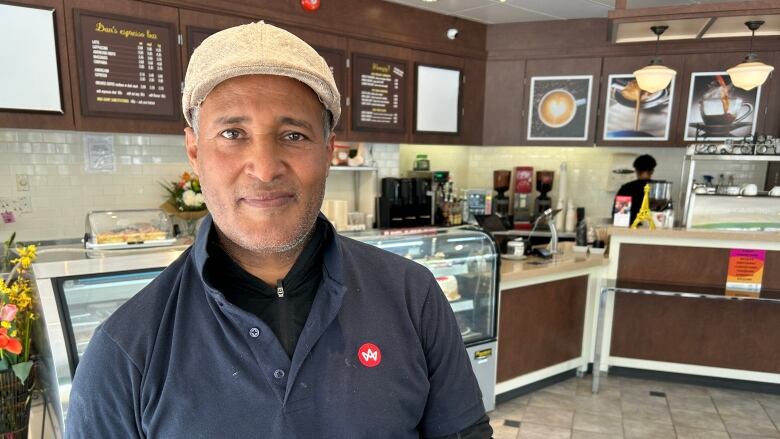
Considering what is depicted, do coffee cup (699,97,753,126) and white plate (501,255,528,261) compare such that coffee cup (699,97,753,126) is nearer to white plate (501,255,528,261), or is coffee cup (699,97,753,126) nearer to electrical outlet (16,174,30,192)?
white plate (501,255,528,261)

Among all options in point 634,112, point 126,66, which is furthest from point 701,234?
point 126,66

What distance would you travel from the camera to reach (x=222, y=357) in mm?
779

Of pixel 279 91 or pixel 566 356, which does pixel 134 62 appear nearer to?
pixel 279 91

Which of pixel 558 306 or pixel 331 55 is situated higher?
pixel 331 55

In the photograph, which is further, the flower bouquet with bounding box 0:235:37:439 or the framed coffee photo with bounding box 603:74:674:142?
the framed coffee photo with bounding box 603:74:674:142

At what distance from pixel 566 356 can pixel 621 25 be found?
2.24 m

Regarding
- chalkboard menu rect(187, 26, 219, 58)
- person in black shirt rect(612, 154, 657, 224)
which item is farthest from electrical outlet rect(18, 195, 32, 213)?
person in black shirt rect(612, 154, 657, 224)

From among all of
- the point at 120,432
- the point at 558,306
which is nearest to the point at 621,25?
the point at 558,306

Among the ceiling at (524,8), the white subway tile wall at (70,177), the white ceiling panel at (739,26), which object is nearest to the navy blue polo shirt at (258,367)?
the white ceiling panel at (739,26)

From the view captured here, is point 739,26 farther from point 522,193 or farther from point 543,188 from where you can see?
point 522,193

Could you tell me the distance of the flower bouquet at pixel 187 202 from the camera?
3.13m

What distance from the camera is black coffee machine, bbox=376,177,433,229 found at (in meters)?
4.21

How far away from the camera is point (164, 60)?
9.96ft

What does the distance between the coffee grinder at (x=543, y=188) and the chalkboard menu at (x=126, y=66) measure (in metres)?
3.68
